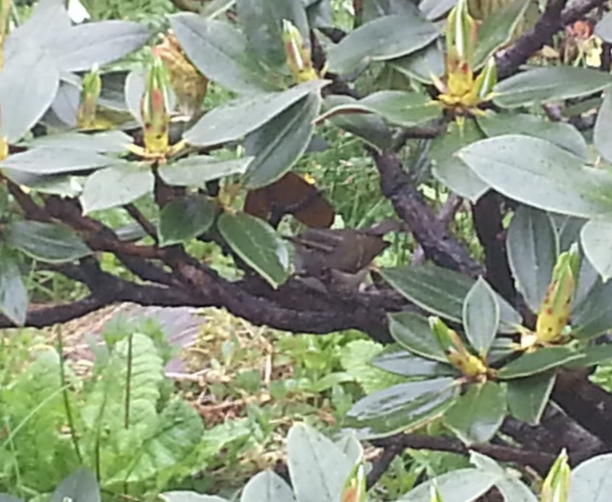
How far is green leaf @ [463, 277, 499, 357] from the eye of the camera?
627 mm

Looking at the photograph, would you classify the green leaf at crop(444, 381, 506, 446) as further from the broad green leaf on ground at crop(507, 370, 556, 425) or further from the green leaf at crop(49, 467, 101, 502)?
the green leaf at crop(49, 467, 101, 502)

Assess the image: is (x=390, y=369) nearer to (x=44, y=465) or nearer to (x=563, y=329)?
(x=563, y=329)

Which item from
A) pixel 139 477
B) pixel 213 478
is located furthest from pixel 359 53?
pixel 213 478

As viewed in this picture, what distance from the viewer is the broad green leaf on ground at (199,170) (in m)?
0.59

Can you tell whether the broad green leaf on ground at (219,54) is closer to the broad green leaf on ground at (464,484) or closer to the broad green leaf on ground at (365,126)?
the broad green leaf on ground at (365,126)

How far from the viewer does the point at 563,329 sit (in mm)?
635

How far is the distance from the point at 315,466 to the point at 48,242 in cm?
22

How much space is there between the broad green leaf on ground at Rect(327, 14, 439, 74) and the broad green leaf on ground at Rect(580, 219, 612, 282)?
0.64 ft

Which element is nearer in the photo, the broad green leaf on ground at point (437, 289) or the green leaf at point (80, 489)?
the broad green leaf on ground at point (437, 289)

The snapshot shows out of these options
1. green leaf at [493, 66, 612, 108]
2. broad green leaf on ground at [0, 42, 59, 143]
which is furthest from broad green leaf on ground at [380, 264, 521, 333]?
broad green leaf on ground at [0, 42, 59, 143]

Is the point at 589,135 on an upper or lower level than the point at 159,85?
lower

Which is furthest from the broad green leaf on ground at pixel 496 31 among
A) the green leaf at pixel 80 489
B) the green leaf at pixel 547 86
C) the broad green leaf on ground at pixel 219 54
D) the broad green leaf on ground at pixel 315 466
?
the green leaf at pixel 80 489

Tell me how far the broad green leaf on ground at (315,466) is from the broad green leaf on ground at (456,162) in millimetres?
145

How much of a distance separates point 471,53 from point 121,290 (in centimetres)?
29
